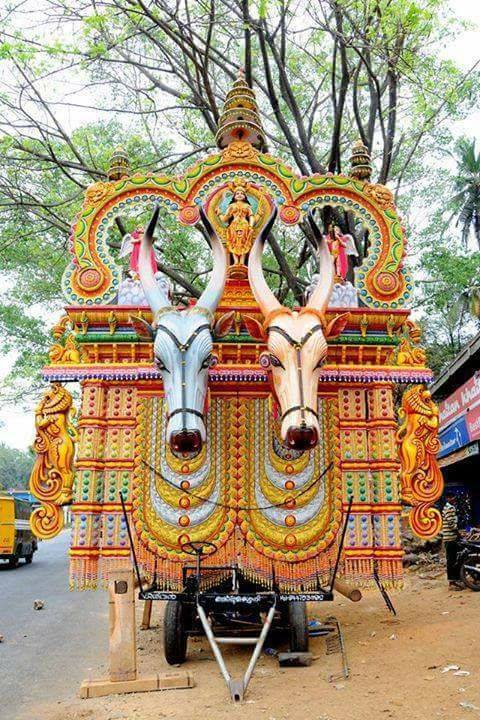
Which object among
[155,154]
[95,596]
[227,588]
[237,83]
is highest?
[155,154]

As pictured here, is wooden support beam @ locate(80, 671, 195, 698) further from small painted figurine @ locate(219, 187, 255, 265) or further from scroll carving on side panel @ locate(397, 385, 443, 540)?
small painted figurine @ locate(219, 187, 255, 265)

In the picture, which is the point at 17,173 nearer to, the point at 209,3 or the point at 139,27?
the point at 139,27

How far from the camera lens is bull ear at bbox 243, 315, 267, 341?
5.05m

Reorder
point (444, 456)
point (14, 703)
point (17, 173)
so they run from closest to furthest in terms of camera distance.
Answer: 1. point (14, 703)
2. point (17, 173)
3. point (444, 456)

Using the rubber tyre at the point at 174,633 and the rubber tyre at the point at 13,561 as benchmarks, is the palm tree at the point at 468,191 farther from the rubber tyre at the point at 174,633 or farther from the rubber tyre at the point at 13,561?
the rubber tyre at the point at 174,633

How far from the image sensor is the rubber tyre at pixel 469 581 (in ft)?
30.4

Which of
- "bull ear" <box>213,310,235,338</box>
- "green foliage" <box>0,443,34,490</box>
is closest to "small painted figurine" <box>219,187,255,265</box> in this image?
"bull ear" <box>213,310,235,338</box>

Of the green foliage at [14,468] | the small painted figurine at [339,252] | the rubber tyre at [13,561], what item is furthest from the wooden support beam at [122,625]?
the green foliage at [14,468]

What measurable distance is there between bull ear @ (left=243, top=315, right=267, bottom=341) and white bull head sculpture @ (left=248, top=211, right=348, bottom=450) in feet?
0.21

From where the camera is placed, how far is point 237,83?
6527mm

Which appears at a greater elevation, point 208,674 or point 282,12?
point 282,12

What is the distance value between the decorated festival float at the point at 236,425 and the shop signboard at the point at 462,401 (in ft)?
20.4

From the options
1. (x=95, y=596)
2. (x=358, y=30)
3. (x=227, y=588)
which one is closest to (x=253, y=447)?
(x=227, y=588)

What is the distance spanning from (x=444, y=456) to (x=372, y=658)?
28.5 feet
